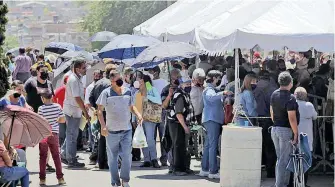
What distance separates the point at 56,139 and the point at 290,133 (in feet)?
11.8

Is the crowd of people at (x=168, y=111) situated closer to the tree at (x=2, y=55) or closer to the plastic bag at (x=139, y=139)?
the plastic bag at (x=139, y=139)

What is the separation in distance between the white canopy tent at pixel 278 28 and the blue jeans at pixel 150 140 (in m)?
1.87

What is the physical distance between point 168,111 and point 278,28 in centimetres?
253

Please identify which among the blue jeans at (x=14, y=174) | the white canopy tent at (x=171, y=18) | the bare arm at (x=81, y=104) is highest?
the white canopy tent at (x=171, y=18)

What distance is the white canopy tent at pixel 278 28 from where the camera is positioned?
12.4 meters

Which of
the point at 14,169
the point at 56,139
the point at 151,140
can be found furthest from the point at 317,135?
the point at 14,169

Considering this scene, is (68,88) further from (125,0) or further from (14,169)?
(125,0)

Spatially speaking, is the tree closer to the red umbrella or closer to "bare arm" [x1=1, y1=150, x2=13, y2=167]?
the red umbrella

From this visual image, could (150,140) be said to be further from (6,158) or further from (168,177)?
(6,158)

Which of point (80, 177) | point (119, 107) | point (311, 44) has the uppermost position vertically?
point (311, 44)

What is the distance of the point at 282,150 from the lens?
12.1m

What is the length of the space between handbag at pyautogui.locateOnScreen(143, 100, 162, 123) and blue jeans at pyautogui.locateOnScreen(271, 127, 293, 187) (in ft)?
11.0

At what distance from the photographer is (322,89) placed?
14.2 metres

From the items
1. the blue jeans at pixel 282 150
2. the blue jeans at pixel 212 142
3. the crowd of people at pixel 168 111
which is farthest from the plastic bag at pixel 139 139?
the blue jeans at pixel 282 150
